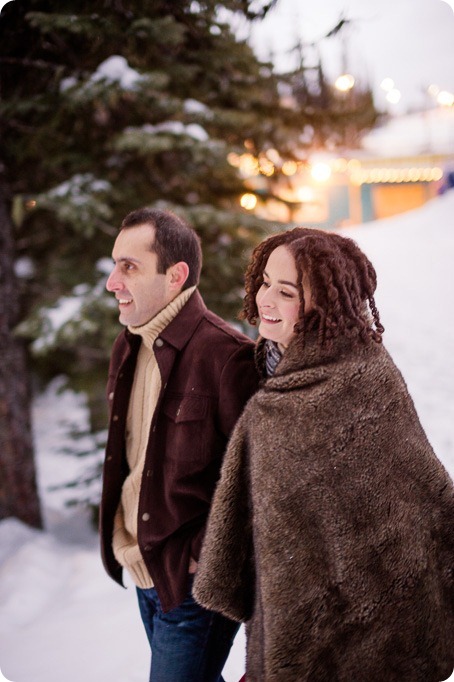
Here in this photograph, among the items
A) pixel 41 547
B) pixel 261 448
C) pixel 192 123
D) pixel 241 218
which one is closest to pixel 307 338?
pixel 261 448

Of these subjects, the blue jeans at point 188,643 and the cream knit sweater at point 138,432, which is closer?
the blue jeans at point 188,643

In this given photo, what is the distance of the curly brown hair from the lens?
1.37 meters

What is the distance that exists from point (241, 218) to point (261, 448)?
274cm

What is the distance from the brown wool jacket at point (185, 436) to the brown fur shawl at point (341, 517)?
17cm

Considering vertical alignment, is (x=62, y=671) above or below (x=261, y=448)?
below

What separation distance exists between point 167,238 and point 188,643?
1.37 meters

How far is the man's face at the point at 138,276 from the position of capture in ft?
5.45

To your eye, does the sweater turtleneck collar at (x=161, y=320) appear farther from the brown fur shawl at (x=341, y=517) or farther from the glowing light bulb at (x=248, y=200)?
the glowing light bulb at (x=248, y=200)

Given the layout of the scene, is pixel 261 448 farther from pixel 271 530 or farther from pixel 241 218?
pixel 241 218

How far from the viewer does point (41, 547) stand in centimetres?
446

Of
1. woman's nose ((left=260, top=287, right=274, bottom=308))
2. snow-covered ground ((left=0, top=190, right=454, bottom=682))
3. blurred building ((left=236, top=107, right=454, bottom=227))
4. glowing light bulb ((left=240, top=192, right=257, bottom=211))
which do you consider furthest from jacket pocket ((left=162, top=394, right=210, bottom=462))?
glowing light bulb ((left=240, top=192, right=257, bottom=211))

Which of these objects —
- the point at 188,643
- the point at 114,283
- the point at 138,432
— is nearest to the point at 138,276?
the point at 114,283

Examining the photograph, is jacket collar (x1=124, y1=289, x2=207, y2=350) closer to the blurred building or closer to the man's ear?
the man's ear

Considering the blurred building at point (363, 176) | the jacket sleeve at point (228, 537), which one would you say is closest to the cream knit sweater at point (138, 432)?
the jacket sleeve at point (228, 537)
